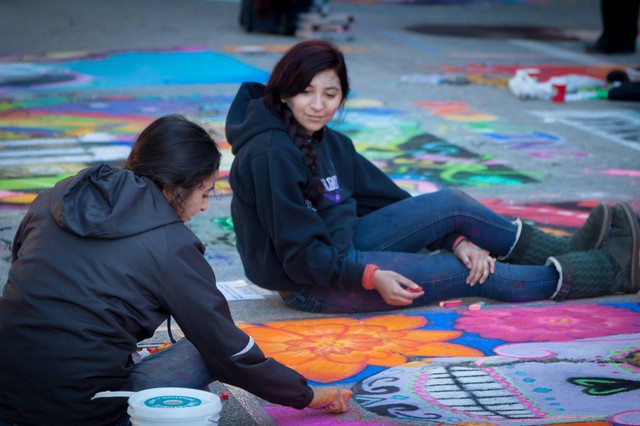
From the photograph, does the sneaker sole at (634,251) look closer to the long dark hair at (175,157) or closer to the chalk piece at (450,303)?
the chalk piece at (450,303)

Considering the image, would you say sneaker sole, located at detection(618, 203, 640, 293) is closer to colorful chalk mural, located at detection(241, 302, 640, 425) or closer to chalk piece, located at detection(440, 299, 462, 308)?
colorful chalk mural, located at detection(241, 302, 640, 425)

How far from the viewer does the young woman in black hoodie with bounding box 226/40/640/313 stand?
11.9ft

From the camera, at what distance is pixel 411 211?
402cm

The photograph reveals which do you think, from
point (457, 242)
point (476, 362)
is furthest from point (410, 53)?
point (476, 362)

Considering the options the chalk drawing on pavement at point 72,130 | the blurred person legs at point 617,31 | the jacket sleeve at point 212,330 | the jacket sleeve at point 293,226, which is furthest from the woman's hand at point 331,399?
the blurred person legs at point 617,31

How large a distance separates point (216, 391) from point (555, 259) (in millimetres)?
1597

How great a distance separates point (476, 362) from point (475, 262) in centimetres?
61

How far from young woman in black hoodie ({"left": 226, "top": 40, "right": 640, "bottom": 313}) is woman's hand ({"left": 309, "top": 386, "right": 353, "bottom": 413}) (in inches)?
31.6

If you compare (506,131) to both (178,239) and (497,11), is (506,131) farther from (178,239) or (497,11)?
(497,11)

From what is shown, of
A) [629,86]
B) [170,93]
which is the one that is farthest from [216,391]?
[629,86]

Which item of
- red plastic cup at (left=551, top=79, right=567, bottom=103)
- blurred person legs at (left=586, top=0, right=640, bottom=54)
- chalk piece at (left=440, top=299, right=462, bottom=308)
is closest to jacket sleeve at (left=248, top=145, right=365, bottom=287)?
chalk piece at (left=440, top=299, right=462, bottom=308)

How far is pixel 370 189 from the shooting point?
4.11 m

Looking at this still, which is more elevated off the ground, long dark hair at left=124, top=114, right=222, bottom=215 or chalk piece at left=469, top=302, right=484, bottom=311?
long dark hair at left=124, top=114, right=222, bottom=215

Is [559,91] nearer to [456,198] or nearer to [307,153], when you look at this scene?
[456,198]
